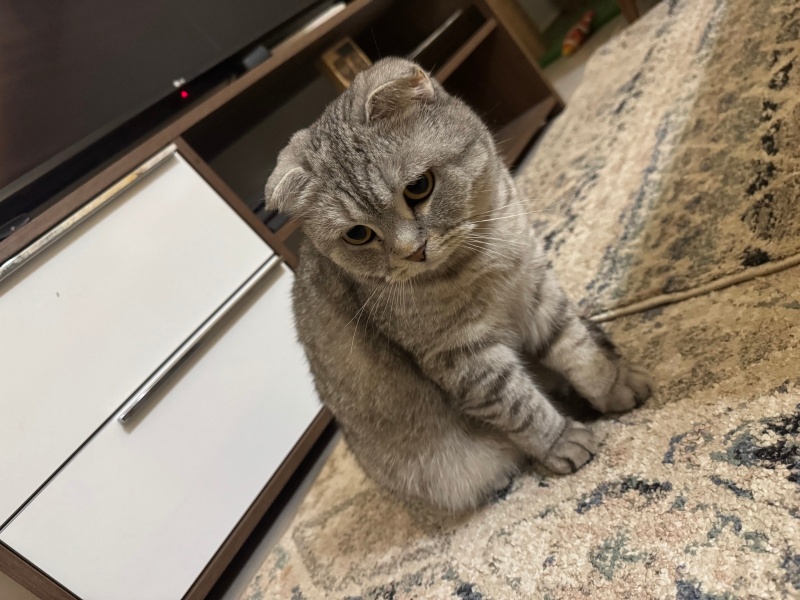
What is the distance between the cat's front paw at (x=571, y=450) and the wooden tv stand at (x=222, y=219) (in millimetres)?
656

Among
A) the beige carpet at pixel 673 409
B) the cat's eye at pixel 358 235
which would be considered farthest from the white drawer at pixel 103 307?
the cat's eye at pixel 358 235

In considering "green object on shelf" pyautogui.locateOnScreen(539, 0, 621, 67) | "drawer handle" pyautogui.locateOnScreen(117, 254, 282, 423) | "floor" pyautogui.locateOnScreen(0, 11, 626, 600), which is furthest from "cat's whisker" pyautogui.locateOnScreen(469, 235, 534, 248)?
"green object on shelf" pyautogui.locateOnScreen(539, 0, 621, 67)

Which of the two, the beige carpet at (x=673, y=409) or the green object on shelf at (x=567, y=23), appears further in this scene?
the green object on shelf at (x=567, y=23)

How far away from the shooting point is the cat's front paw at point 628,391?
2.88ft

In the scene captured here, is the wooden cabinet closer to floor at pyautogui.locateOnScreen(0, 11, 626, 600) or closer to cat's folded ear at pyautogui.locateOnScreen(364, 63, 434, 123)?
floor at pyautogui.locateOnScreen(0, 11, 626, 600)

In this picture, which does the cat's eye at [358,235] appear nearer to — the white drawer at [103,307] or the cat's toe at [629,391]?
the cat's toe at [629,391]

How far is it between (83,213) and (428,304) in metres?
0.84

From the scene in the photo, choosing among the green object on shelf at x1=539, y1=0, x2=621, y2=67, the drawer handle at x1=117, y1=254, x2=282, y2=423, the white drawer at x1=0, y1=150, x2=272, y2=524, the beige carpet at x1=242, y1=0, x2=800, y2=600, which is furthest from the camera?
the green object on shelf at x1=539, y1=0, x2=621, y2=67

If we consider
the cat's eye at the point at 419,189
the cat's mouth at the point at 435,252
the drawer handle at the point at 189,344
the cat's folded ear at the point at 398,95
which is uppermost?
the cat's folded ear at the point at 398,95

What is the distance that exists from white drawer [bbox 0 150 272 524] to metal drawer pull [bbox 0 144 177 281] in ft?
0.07

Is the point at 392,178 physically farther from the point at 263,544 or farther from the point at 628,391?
the point at 263,544

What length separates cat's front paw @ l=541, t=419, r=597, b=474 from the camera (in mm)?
865

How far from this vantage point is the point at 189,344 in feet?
4.21

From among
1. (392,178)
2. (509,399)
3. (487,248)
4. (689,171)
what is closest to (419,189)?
(392,178)
